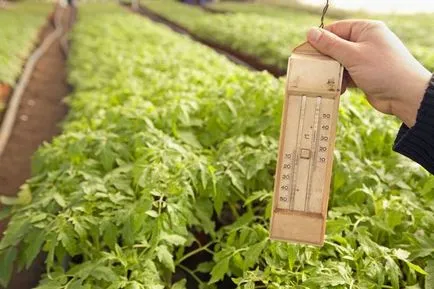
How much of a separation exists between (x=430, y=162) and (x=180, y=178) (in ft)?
3.30

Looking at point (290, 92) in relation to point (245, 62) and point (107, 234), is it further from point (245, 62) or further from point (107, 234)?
point (245, 62)

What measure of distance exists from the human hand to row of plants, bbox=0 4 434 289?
562 millimetres

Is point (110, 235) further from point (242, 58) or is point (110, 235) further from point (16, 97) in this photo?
point (242, 58)

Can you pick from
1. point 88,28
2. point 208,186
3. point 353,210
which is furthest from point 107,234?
point 88,28

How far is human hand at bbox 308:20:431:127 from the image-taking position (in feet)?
4.92

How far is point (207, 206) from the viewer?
2.37 metres

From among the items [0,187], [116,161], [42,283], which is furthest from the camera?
[0,187]

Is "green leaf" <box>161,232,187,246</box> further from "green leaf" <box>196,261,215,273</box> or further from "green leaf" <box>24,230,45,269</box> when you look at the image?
"green leaf" <box>24,230,45,269</box>

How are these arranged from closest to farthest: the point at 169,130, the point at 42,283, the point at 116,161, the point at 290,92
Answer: the point at 290,92
the point at 42,283
the point at 116,161
the point at 169,130

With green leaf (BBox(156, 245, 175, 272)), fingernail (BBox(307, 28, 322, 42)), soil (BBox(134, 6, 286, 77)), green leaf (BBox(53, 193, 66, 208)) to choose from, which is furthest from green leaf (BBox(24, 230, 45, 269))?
soil (BBox(134, 6, 286, 77))

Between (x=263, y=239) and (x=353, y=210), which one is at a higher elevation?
(x=353, y=210)

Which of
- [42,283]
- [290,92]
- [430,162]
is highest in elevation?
[290,92]

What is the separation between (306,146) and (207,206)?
90 centimetres

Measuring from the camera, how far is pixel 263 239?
2059mm
